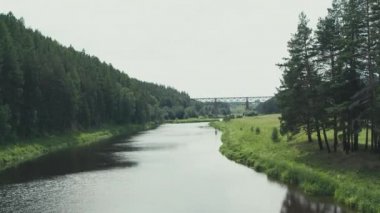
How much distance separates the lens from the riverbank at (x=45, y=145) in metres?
58.6

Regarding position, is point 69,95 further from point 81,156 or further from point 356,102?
point 356,102

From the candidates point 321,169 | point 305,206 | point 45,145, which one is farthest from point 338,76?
point 45,145

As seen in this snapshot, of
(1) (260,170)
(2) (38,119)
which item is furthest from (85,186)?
(2) (38,119)

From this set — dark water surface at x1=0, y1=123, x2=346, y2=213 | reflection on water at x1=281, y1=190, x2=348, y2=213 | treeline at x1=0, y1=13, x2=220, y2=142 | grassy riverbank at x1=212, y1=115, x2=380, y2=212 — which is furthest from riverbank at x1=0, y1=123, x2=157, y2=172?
reflection on water at x1=281, y1=190, x2=348, y2=213

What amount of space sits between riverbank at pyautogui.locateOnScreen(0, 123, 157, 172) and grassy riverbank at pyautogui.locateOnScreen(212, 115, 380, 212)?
2635cm

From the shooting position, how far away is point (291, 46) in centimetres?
5109

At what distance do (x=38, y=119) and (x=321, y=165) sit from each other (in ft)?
163

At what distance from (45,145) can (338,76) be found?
46.8 meters

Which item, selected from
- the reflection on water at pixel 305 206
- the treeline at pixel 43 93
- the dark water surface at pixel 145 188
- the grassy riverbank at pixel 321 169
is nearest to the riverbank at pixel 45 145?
the treeline at pixel 43 93

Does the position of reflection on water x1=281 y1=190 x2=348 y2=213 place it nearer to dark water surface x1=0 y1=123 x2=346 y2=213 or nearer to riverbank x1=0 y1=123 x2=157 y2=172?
dark water surface x1=0 y1=123 x2=346 y2=213

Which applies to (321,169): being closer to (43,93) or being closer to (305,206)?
(305,206)

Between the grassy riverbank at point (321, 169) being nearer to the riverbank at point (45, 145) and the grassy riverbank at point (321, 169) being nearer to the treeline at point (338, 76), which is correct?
the treeline at point (338, 76)

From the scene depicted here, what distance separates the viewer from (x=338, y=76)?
141 feet

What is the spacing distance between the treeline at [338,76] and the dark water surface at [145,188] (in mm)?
8177
